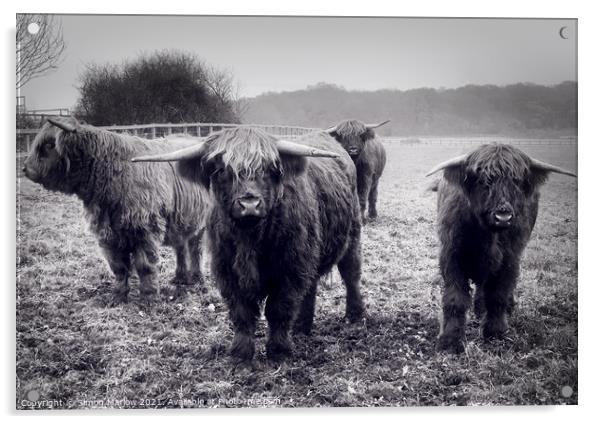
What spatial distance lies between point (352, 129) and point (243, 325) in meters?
1.60

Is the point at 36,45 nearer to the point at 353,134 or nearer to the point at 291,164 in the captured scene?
the point at 291,164

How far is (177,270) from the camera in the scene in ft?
12.6

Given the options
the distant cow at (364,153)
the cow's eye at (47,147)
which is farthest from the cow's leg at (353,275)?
the cow's eye at (47,147)

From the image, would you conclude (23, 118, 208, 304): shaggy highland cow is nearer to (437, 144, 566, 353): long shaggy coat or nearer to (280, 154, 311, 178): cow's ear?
(280, 154, 311, 178): cow's ear

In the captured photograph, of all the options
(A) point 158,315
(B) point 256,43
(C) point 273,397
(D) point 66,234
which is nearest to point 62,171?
(D) point 66,234

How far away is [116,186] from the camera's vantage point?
142 inches

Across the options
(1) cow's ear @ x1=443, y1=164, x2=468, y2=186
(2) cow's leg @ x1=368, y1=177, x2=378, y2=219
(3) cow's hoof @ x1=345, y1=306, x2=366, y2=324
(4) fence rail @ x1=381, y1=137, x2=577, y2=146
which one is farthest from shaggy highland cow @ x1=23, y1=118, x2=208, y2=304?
(1) cow's ear @ x1=443, y1=164, x2=468, y2=186

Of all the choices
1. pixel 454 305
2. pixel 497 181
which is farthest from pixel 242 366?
pixel 497 181

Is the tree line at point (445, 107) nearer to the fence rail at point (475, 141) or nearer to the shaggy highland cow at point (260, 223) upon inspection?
the fence rail at point (475, 141)

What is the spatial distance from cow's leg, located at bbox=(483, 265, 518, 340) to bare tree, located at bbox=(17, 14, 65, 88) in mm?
3156

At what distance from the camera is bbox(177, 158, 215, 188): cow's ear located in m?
2.75

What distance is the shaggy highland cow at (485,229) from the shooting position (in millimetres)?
2922

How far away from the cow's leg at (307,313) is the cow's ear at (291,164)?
0.89 metres
